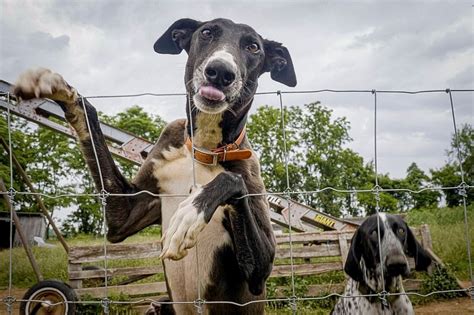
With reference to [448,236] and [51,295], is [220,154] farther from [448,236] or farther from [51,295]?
[448,236]

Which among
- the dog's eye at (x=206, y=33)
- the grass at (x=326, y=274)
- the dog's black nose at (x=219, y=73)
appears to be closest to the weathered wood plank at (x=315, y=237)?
the grass at (x=326, y=274)

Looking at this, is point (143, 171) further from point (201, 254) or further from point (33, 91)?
point (33, 91)

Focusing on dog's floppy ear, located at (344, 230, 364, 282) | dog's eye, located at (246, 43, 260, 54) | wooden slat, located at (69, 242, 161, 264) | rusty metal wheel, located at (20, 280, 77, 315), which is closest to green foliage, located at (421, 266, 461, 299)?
dog's floppy ear, located at (344, 230, 364, 282)

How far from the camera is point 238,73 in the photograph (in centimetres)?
220

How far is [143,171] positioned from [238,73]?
849mm

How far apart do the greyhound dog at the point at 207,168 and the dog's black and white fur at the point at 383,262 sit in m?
0.59

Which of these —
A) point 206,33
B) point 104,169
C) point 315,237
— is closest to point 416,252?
point 206,33

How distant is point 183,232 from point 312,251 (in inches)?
158

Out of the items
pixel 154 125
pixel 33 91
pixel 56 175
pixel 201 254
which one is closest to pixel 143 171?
pixel 201 254

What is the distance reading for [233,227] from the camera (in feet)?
6.91

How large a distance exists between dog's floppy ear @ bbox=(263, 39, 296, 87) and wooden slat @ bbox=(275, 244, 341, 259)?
284 centimetres

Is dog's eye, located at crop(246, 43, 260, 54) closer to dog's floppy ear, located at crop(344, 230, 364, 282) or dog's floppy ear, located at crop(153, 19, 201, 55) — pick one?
dog's floppy ear, located at crop(153, 19, 201, 55)

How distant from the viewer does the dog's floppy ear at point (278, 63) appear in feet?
9.32

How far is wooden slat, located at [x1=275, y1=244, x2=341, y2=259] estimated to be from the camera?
5.25 m
